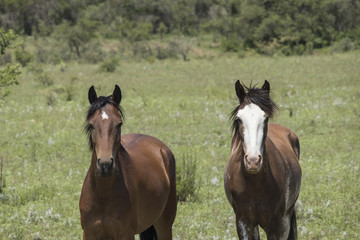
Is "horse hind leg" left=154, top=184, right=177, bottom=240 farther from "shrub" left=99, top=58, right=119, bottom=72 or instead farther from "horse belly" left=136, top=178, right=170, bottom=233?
"shrub" left=99, top=58, right=119, bottom=72

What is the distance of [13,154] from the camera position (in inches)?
432

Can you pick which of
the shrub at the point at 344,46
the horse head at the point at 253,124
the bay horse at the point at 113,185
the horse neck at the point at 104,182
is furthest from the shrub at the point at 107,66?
the horse neck at the point at 104,182

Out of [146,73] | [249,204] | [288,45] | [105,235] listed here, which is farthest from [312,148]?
[288,45]

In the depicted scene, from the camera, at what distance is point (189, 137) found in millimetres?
12219

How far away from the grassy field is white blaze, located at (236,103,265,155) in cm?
265

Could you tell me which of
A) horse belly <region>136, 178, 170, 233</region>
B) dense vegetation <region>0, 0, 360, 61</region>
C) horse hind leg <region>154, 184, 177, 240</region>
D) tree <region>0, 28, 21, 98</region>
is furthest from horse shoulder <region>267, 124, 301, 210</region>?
dense vegetation <region>0, 0, 360, 61</region>

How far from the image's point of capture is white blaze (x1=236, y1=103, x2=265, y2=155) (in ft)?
14.6

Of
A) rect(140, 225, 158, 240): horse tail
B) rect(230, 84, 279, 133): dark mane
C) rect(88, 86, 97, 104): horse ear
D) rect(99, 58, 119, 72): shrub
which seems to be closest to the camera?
rect(88, 86, 97, 104): horse ear

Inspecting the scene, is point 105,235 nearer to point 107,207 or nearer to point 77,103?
point 107,207

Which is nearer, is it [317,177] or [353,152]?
[317,177]

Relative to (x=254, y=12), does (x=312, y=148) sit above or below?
below

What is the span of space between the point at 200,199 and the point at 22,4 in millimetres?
42278

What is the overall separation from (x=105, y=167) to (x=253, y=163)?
4.45 ft

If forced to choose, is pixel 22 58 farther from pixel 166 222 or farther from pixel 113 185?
pixel 113 185
